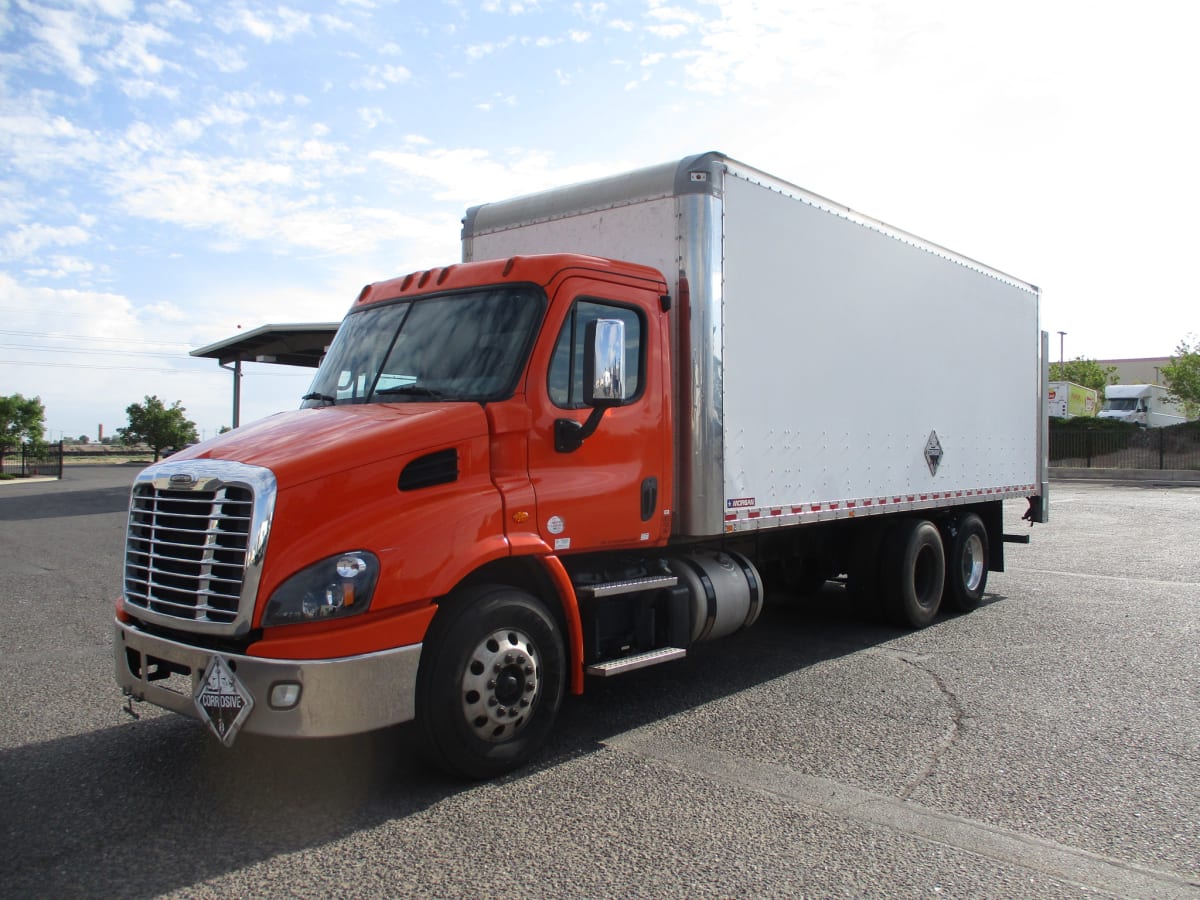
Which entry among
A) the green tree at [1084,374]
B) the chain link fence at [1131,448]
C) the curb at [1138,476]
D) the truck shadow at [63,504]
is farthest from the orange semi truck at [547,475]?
the green tree at [1084,374]

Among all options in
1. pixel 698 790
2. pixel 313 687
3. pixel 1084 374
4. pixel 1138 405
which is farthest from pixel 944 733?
pixel 1084 374

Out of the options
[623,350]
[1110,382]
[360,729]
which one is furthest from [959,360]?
[1110,382]

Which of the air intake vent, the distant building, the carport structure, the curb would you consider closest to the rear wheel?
the air intake vent

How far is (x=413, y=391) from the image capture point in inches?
220

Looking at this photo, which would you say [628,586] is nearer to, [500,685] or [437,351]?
[500,685]

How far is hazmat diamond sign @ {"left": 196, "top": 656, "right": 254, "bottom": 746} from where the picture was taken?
439cm

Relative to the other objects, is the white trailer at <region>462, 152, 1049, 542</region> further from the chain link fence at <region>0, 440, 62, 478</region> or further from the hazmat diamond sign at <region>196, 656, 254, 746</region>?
the chain link fence at <region>0, 440, 62, 478</region>

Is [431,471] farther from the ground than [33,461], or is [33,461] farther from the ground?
[431,471]

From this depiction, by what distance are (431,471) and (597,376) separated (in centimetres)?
113

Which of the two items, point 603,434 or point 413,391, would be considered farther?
point 603,434

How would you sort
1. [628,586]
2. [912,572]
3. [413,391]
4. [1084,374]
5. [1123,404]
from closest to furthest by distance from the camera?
[413,391]
[628,586]
[912,572]
[1123,404]
[1084,374]

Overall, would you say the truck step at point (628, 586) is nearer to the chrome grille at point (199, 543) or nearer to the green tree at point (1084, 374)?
the chrome grille at point (199, 543)

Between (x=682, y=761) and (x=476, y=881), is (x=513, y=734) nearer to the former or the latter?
(x=682, y=761)

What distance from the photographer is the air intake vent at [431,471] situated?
4824mm
